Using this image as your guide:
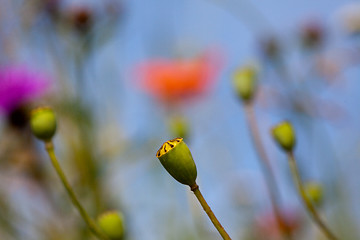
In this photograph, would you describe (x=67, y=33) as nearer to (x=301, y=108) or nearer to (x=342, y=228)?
(x=301, y=108)

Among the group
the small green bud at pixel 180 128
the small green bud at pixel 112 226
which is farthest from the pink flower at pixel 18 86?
the small green bud at pixel 112 226

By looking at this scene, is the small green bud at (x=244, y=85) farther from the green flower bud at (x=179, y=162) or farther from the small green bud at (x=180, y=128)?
the green flower bud at (x=179, y=162)

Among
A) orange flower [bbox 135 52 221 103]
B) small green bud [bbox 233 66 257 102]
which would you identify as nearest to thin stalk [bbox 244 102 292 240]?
small green bud [bbox 233 66 257 102]

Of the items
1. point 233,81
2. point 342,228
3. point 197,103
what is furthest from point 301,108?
point 197,103

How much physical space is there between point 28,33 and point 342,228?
22.4 inches

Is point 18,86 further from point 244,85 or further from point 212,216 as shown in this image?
point 212,216

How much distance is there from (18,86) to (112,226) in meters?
0.52

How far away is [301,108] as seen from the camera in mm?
746

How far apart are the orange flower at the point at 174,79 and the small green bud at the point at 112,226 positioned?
0.83m

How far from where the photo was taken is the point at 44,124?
0.36 metres

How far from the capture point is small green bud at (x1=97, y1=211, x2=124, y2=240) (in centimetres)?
30

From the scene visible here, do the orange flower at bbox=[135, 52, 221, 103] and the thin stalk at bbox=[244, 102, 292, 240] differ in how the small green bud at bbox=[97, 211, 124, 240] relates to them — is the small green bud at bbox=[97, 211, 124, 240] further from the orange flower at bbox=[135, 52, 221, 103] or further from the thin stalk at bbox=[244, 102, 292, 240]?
the orange flower at bbox=[135, 52, 221, 103]

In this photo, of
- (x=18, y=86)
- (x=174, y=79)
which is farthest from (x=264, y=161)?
(x=174, y=79)

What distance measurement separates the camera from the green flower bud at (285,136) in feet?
1.14
